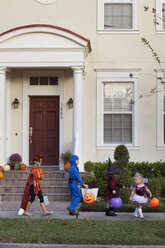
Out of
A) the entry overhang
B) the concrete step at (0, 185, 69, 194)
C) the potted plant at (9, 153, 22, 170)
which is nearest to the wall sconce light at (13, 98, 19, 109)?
the entry overhang

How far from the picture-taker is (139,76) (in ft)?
45.4

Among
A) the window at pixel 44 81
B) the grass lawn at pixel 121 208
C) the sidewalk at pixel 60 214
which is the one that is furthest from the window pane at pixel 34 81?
the grass lawn at pixel 121 208

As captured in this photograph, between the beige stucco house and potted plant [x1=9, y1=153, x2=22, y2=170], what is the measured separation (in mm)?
374

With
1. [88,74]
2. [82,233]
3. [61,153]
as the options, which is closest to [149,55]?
[88,74]

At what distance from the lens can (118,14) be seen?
1409cm

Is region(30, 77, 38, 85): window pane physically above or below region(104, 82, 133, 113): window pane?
above

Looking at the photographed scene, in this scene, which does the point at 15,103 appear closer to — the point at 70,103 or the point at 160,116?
the point at 70,103

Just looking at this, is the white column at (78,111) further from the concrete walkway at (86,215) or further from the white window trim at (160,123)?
the concrete walkway at (86,215)

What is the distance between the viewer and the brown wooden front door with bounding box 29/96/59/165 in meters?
14.0

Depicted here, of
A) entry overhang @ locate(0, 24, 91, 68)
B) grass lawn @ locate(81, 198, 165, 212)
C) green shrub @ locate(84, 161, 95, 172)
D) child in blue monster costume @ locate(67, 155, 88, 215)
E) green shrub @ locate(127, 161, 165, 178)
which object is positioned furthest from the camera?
green shrub @ locate(127, 161, 165, 178)

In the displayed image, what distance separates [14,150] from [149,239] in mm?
7635

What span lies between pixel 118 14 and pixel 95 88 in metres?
2.64

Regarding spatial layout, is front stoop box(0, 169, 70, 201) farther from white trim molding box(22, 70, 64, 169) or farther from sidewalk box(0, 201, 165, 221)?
white trim molding box(22, 70, 64, 169)

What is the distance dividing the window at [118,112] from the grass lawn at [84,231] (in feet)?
17.9
